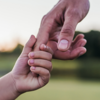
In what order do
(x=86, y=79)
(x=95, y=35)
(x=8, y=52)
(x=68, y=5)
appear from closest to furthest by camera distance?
(x=68, y=5) → (x=86, y=79) → (x=95, y=35) → (x=8, y=52)

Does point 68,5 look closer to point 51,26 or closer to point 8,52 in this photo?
point 51,26

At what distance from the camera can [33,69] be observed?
51.2 inches

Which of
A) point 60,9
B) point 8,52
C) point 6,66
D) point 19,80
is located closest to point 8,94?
point 19,80

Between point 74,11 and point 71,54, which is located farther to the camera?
point 71,54

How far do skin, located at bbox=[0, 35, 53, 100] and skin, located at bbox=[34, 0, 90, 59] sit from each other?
0.26 ft

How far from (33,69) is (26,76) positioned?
0.56 feet

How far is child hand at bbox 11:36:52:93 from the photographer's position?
1.31 m

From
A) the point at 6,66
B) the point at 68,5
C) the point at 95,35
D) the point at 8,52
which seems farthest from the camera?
the point at 8,52

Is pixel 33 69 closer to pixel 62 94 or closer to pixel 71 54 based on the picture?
pixel 71 54

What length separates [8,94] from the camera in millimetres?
1438

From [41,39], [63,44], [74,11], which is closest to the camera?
[63,44]

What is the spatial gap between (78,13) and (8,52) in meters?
25.4

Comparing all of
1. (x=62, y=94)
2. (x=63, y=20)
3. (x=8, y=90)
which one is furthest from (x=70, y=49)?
(x=62, y=94)

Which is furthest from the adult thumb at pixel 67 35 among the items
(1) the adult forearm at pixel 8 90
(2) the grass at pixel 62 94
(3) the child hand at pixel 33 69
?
(2) the grass at pixel 62 94
